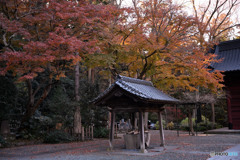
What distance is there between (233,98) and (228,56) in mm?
3702

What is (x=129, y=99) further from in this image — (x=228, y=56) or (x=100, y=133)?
(x=228, y=56)

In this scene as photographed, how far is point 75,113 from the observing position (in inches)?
681

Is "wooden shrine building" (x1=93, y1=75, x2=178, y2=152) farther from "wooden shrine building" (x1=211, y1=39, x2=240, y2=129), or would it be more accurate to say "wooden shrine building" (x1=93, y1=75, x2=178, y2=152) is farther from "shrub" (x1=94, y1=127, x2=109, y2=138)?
"wooden shrine building" (x1=211, y1=39, x2=240, y2=129)

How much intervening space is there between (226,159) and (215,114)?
20.8 m

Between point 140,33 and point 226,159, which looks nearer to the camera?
point 226,159

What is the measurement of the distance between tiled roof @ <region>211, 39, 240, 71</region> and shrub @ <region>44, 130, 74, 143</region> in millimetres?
12568

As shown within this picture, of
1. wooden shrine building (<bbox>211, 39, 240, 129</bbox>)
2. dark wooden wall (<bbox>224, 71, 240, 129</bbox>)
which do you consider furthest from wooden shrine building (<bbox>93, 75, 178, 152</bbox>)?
dark wooden wall (<bbox>224, 71, 240, 129</bbox>)

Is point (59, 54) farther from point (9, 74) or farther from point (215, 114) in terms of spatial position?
point (215, 114)

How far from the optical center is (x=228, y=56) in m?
19.6

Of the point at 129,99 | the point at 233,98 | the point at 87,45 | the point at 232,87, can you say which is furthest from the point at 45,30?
the point at 233,98

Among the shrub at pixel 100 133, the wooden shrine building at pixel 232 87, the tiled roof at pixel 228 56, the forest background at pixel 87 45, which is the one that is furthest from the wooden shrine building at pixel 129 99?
the tiled roof at pixel 228 56

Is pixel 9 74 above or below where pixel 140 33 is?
below

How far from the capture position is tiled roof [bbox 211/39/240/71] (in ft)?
59.1

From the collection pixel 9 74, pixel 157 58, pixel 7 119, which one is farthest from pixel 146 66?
pixel 7 119
